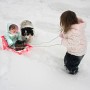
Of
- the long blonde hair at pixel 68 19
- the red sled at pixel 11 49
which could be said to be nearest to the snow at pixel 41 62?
the red sled at pixel 11 49

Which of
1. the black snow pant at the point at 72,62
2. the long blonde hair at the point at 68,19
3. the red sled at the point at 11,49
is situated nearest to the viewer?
the long blonde hair at the point at 68,19

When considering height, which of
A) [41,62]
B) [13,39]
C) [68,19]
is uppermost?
[68,19]

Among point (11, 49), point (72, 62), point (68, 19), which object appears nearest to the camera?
point (68, 19)

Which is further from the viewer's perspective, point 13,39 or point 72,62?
point 13,39

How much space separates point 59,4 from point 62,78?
163 cm

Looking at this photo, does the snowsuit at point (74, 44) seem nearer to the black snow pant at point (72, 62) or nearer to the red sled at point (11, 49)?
the black snow pant at point (72, 62)

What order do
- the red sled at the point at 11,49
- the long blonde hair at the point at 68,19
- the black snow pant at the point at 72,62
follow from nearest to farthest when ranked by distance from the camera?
the long blonde hair at the point at 68,19
the black snow pant at the point at 72,62
the red sled at the point at 11,49

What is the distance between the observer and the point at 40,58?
2062 mm

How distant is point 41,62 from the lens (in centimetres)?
200

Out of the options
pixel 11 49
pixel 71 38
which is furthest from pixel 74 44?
pixel 11 49

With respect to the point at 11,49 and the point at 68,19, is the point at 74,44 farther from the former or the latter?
the point at 11,49

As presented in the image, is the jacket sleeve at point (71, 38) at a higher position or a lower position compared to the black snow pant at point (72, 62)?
higher

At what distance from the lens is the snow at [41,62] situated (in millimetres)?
1745

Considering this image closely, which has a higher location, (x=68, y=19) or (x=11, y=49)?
(x=68, y=19)
